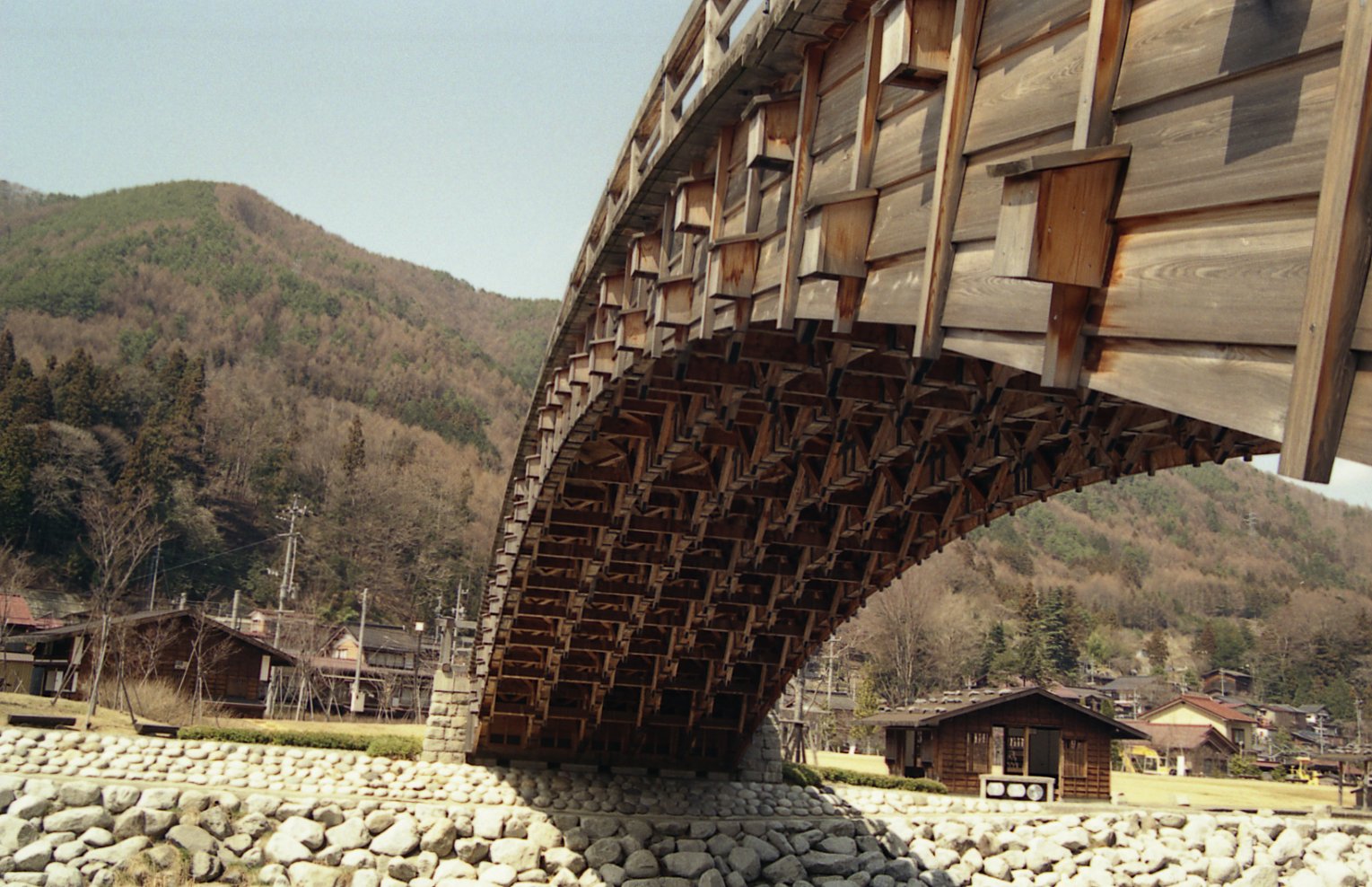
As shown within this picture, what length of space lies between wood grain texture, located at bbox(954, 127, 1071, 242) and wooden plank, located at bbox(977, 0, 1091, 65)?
458mm

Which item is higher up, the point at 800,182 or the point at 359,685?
the point at 800,182

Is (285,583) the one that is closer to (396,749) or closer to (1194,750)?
(396,749)

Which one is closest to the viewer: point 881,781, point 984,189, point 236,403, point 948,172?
point 984,189

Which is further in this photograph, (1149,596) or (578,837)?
(1149,596)

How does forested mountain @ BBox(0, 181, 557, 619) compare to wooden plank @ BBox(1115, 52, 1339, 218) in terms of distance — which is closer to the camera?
wooden plank @ BBox(1115, 52, 1339, 218)

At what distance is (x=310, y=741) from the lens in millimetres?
30656

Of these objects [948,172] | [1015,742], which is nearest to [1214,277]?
[948,172]

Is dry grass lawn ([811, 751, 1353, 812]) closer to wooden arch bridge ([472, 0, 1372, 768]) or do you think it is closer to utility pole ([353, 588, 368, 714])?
utility pole ([353, 588, 368, 714])

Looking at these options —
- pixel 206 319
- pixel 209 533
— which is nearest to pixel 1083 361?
pixel 209 533

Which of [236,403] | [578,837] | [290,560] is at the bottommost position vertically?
[578,837]

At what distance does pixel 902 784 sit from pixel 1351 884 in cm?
1074

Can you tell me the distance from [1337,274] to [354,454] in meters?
81.6

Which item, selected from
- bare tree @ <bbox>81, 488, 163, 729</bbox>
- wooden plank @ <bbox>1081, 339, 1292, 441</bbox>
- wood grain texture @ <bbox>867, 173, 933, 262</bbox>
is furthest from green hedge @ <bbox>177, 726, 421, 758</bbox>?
wooden plank @ <bbox>1081, 339, 1292, 441</bbox>

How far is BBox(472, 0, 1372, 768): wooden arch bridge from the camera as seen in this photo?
13.3 ft
